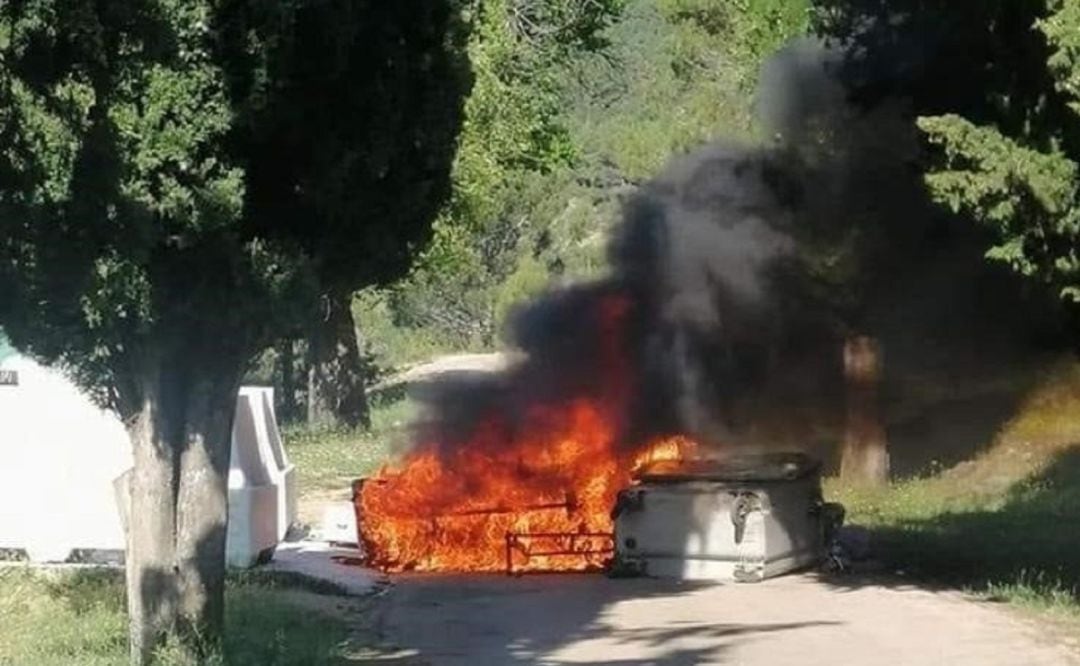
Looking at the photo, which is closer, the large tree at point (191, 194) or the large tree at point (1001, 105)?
the large tree at point (191, 194)

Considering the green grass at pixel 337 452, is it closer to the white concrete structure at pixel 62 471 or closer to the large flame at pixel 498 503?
the large flame at pixel 498 503

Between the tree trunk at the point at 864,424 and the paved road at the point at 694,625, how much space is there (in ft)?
29.4

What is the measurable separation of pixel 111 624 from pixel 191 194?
4251mm

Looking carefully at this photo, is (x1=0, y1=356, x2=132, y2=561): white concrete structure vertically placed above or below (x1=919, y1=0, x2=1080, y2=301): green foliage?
below

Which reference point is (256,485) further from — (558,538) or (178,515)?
(178,515)

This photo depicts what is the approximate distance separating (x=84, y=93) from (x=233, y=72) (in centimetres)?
152

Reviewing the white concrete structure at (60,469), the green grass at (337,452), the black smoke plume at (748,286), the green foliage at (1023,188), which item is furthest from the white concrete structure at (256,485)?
the green foliage at (1023,188)

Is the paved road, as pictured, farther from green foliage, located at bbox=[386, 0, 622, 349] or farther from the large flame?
green foliage, located at bbox=[386, 0, 622, 349]

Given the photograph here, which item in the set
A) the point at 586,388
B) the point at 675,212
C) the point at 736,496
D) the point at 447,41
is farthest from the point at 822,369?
the point at 447,41

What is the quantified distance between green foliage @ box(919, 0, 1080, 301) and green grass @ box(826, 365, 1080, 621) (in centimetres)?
297

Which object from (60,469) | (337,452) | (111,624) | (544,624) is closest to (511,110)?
(337,452)

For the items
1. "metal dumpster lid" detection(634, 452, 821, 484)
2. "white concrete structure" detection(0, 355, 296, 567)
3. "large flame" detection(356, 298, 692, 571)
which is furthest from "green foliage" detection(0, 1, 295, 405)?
"large flame" detection(356, 298, 692, 571)

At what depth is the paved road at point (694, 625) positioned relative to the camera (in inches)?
526

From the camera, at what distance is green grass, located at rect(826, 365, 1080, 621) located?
17.4 metres
